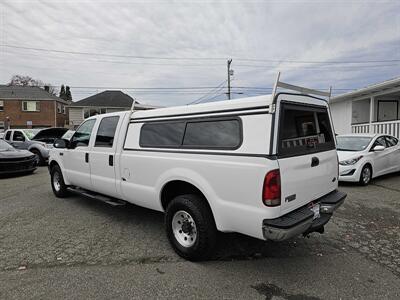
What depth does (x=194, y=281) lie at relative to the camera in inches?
132

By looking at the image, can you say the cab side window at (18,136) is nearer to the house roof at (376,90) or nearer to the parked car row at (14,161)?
the parked car row at (14,161)

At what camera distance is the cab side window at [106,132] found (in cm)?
512

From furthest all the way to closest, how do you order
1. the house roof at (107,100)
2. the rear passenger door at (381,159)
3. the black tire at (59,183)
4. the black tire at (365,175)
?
the house roof at (107,100) → the rear passenger door at (381,159) → the black tire at (365,175) → the black tire at (59,183)

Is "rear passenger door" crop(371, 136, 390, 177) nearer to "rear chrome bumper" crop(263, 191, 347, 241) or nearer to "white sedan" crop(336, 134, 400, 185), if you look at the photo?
"white sedan" crop(336, 134, 400, 185)

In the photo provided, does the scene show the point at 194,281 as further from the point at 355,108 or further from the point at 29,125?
the point at 29,125

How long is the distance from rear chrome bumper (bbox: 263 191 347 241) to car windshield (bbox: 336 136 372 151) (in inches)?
234

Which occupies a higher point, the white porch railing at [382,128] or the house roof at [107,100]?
the house roof at [107,100]

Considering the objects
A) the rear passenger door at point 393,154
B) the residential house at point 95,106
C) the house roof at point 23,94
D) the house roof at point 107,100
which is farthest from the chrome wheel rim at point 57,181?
the house roof at point 23,94

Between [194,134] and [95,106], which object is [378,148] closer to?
[194,134]

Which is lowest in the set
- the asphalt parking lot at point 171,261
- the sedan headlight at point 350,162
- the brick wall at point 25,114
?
the asphalt parking lot at point 171,261

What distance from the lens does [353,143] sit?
9422 mm

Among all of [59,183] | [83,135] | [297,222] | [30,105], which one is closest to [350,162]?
[297,222]

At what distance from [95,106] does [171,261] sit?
3455 centimetres

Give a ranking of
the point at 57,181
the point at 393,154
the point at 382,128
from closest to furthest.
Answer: the point at 57,181, the point at 393,154, the point at 382,128
